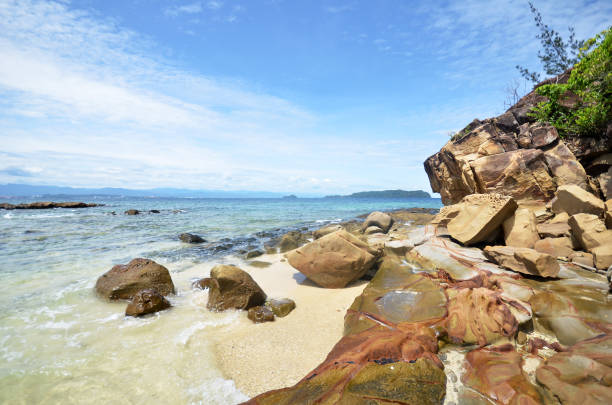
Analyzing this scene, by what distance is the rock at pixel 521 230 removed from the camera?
588cm

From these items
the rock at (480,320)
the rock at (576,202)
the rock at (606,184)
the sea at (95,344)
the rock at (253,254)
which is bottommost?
the sea at (95,344)

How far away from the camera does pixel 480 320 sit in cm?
340

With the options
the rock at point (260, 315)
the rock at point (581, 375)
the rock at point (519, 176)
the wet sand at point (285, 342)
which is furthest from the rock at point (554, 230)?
the rock at point (260, 315)

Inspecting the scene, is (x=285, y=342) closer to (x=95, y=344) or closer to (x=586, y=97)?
(x=95, y=344)

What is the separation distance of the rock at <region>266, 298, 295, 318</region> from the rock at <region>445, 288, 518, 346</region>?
2.95 m

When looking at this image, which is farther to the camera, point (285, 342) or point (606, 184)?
point (606, 184)

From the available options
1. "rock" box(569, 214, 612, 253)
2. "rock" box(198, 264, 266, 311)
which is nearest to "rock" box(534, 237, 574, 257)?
"rock" box(569, 214, 612, 253)

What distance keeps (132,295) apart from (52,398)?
3027mm

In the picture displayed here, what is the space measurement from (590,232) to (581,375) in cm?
437

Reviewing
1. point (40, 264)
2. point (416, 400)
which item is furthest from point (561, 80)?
point (40, 264)

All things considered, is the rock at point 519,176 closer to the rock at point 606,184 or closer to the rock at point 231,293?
the rock at point 606,184

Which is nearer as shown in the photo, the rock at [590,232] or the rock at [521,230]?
the rock at [590,232]

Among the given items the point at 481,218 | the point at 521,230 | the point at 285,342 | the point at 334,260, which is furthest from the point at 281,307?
the point at 521,230

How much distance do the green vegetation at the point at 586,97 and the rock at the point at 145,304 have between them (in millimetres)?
13258
